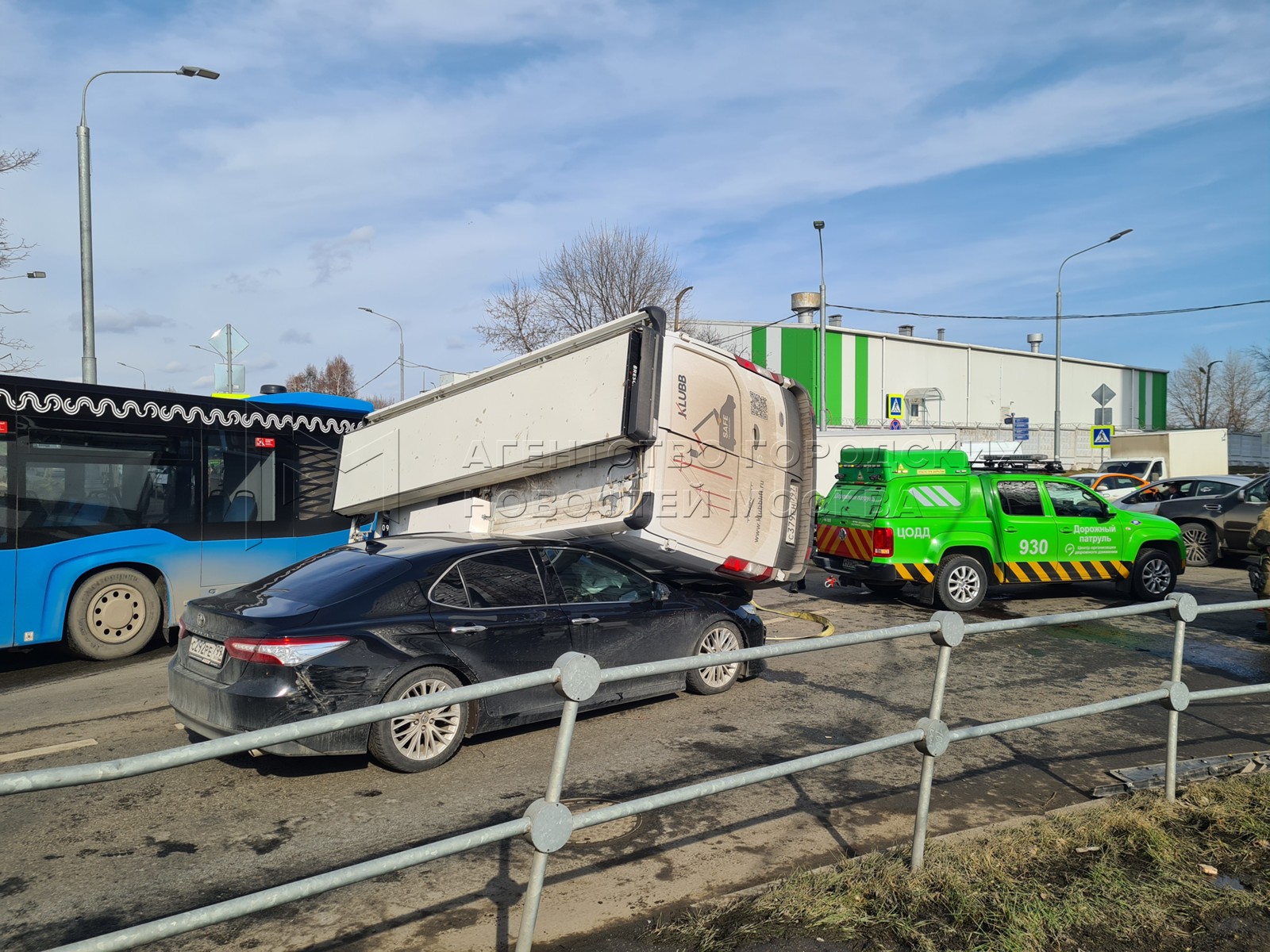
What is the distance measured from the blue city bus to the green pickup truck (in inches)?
271

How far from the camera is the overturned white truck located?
737 centimetres

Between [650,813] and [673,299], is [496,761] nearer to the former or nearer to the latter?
[650,813]

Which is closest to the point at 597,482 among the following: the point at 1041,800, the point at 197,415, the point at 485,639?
the point at 485,639

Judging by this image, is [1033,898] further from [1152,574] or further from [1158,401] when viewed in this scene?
[1158,401]

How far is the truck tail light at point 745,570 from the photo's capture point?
26.7 feet

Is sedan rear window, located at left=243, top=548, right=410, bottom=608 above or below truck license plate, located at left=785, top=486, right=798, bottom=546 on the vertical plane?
below

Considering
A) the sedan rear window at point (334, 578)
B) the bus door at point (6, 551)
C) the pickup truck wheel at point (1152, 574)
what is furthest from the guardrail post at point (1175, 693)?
the bus door at point (6, 551)


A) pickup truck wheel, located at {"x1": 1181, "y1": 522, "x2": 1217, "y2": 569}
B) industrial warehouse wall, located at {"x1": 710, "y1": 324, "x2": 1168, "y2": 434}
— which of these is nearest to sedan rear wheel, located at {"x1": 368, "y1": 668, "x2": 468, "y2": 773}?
pickup truck wheel, located at {"x1": 1181, "y1": 522, "x2": 1217, "y2": 569}

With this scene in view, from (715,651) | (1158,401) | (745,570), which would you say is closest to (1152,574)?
(745,570)

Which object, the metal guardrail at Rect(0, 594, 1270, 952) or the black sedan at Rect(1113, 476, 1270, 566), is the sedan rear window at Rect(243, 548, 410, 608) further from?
the black sedan at Rect(1113, 476, 1270, 566)

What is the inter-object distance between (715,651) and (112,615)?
654 cm

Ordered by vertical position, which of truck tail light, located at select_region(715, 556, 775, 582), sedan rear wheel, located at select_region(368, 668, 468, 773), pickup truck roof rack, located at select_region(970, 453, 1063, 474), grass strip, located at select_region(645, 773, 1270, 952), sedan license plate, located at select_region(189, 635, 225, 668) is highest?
pickup truck roof rack, located at select_region(970, 453, 1063, 474)

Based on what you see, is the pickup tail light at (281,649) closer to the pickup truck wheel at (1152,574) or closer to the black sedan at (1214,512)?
the pickup truck wheel at (1152,574)

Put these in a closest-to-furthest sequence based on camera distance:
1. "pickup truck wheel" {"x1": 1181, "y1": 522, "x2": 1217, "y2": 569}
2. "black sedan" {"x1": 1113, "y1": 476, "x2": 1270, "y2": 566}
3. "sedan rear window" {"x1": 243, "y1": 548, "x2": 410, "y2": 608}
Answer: "sedan rear window" {"x1": 243, "y1": 548, "x2": 410, "y2": 608}, "black sedan" {"x1": 1113, "y1": 476, "x2": 1270, "y2": 566}, "pickup truck wheel" {"x1": 1181, "y1": 522, "x2": 1217, "y2": 569}
